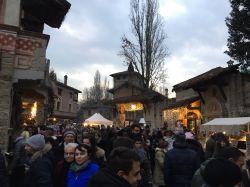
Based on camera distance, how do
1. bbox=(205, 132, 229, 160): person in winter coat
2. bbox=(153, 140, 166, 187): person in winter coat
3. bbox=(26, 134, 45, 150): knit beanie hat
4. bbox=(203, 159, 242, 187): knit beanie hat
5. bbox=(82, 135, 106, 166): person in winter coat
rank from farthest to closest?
bbox=(153, 140, 166, 187): person in winter coat → bbox=(205, 132, 229, 160): person in winter coat → bbox=(82, 135, 106, 166): person in winter coat → bbox=(26, 134, 45, 150): knit beanie hat → bbox=(203, 159, 242, 187): knit beanie hat

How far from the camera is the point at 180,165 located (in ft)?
18.1

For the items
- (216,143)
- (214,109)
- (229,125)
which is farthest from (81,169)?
(214,109)

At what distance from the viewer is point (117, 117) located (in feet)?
129

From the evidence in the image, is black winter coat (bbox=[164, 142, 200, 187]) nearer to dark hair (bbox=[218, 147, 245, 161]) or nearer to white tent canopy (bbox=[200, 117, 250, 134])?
dark hair (bbox=[218, 147, 245, 161])

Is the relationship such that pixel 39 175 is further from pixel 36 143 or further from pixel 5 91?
pixel 5 91

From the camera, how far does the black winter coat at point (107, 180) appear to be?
7.63 ft

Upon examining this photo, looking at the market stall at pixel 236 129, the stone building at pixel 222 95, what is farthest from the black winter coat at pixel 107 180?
the stone building at pixel 222 95

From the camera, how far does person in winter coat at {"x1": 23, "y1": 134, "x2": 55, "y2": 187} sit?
4.34 m

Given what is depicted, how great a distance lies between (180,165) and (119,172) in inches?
129

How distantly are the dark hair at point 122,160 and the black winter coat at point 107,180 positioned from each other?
0.22 ft

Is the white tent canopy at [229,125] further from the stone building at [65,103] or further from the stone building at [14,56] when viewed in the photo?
the stone building at [65,103]

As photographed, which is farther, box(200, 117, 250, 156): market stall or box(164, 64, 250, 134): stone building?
box(164, 64, 250, 134): stone building

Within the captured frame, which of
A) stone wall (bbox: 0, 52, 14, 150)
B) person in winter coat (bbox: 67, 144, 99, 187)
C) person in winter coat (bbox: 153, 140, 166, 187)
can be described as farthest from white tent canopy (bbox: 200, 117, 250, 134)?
person in winter coat (bbox: 67, 144, 99, 187)

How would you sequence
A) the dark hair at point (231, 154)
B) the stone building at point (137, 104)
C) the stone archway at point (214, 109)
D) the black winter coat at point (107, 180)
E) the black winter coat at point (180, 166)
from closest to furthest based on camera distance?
the black winter coat at point (107, 180) → the dark hair at point (231, 154) → the black winter coat at point (180, 166) → the stone archway at point (214, 109) → the stone building at point (137, 104)
